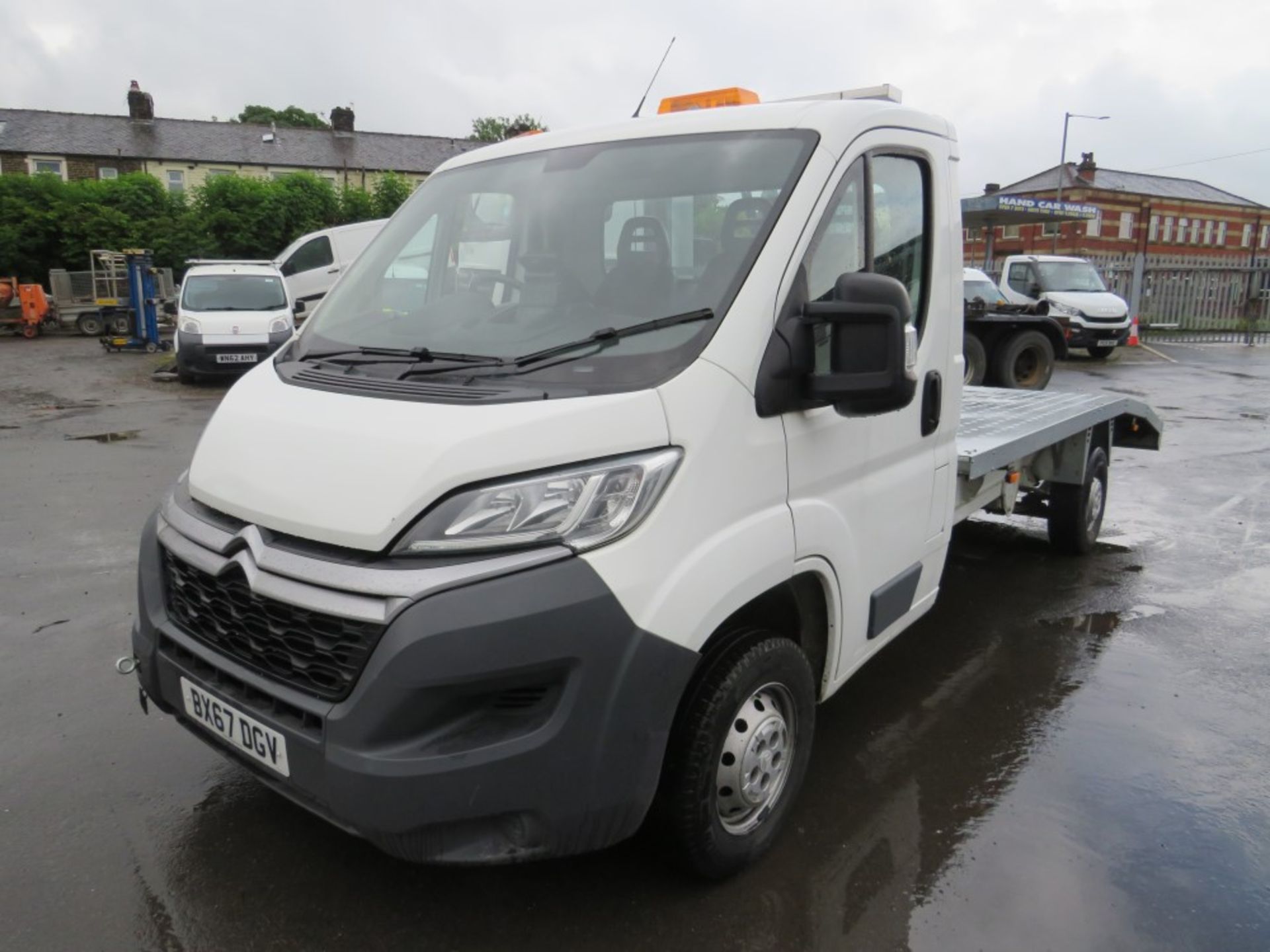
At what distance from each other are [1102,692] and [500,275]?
3228 millimetres

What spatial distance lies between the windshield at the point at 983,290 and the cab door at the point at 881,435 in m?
13.6

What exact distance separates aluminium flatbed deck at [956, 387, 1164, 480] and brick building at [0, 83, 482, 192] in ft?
142

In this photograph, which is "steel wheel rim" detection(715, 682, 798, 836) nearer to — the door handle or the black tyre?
the door handle

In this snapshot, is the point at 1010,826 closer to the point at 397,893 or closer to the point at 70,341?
the point at 397,893

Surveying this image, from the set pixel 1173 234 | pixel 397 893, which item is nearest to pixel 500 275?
pixel 397 893

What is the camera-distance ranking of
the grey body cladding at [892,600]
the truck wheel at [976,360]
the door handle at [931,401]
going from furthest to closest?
the truck wheel at [976,360] → the door handle at [931,401] → the grey body cladding at [892,600]

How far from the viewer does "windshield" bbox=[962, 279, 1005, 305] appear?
651 inches

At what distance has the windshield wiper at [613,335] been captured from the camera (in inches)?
98.6

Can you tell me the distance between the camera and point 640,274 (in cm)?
271

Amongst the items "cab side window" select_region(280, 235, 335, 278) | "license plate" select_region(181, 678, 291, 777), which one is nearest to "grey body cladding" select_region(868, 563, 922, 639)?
"license plate" select_region(181, 678, 291, 777)

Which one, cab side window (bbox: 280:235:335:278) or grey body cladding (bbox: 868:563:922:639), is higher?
cab side window (bbox: 280:235:335:278)

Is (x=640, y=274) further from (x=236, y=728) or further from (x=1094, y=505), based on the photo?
(x=1094, y=505)

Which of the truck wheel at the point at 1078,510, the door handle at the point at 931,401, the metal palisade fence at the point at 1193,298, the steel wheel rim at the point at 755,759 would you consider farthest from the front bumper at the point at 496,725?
the metal palisade fence at the point at 1193,298

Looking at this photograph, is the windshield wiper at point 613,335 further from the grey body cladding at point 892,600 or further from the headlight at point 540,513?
the grey body cladding at point 892,600
